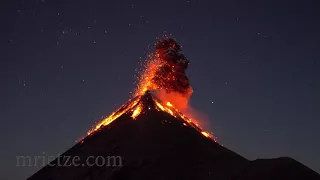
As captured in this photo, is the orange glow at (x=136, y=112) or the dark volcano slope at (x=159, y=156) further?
the orange glow at (x=136, y=112)

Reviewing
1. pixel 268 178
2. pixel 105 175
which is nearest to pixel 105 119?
pixel 105 175

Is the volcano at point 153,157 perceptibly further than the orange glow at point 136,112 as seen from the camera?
No

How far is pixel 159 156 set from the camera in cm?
3922

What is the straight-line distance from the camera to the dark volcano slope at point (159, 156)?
35375 mm

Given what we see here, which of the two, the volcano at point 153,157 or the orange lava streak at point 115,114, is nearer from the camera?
the volcano at point 153,157

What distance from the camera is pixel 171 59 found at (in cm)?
5966

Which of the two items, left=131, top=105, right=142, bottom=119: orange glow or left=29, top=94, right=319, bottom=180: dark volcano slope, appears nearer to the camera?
left=29, top=94, right=319, bottom=180: dark volcano slope

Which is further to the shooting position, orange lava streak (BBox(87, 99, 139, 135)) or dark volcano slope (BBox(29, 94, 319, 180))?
orange lava streak (BBox(87, 99, 139, 135))

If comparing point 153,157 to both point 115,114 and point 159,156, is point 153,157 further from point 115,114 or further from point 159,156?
point 115,114

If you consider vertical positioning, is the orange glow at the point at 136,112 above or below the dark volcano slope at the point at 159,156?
above

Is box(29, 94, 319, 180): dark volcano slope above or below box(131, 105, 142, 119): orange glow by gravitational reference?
below

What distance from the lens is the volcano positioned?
35.3 metres

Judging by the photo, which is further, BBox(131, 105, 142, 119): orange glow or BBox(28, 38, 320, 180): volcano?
BBox(131, 105, 142, 119): orange glow

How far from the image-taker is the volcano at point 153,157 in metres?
35.3
